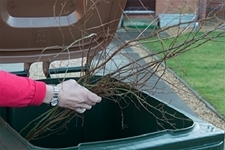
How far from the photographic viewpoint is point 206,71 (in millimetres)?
8266

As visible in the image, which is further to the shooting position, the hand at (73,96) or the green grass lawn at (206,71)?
the green grass lawn at (206,71)

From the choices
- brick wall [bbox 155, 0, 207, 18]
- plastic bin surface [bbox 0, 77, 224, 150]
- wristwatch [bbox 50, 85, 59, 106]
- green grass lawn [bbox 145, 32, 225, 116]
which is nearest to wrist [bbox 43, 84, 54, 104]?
wristwatch [bbox 50, 85, 59, 106]

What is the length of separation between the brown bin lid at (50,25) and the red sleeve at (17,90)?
794 millimetres

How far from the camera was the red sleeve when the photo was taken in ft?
5.50

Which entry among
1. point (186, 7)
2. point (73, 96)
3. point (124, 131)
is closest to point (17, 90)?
point (73, 96)

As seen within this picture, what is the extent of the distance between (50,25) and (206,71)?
5.88 metres

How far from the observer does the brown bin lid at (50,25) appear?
2.60m

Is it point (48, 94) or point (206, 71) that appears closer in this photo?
point (48, 94)

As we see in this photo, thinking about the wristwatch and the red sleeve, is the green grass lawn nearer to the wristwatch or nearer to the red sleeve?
the wristwatch

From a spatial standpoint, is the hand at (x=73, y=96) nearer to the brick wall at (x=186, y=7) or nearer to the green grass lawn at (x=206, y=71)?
the brick wall at (x=186, y=7)

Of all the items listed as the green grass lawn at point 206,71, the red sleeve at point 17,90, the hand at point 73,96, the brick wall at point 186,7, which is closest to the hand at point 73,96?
the hand at point 73,96

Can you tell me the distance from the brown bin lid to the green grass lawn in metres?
2.91

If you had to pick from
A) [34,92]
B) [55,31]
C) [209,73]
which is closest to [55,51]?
[55,31]

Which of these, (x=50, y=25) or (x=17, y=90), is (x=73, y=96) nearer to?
(x=17, y=90)
